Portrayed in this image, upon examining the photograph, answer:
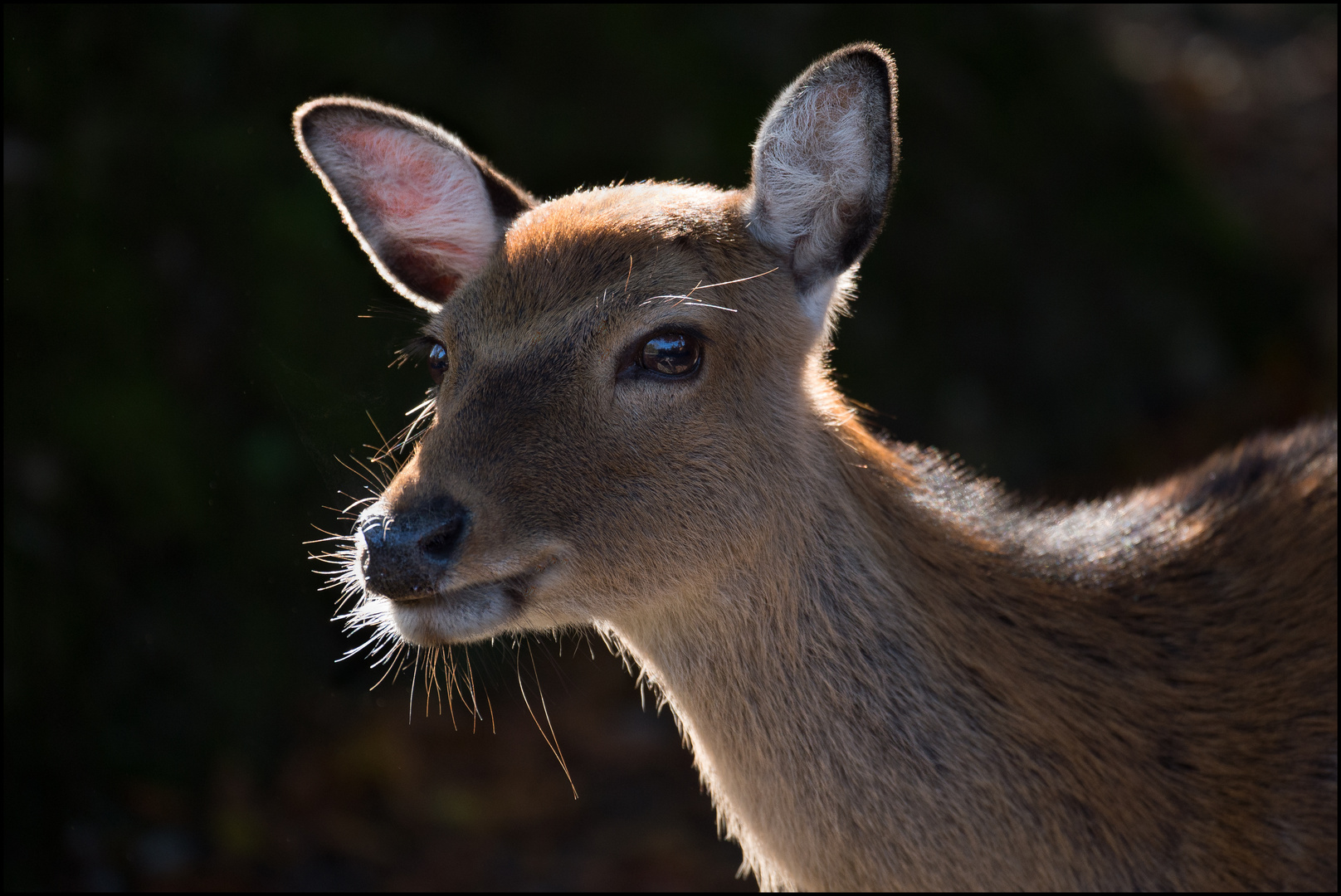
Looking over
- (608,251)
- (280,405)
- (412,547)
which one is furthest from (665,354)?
(280,405)

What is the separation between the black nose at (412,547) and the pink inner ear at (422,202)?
1.12 meters

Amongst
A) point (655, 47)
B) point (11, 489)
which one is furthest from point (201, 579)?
point (655, 47)

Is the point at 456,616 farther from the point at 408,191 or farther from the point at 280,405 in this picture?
the point at 280,405

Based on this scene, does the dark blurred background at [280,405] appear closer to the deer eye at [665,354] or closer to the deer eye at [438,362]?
the deer eye at [438,362]

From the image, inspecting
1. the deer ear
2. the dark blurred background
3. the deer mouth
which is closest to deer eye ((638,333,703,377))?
the deer ear

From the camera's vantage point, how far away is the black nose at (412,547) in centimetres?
253

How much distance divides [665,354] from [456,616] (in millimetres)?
779

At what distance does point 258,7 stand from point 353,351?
1.74 meters

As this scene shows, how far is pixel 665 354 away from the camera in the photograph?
2842 millimetres

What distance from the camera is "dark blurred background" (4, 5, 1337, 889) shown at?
4.45 meters

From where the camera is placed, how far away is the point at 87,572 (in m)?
4.62

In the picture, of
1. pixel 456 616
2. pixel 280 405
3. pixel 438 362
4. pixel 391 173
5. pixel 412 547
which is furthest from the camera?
pixel 280 405

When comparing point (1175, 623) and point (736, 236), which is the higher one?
point (736, 236)

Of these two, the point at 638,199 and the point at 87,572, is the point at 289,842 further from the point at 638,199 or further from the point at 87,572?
the point at 638,199
